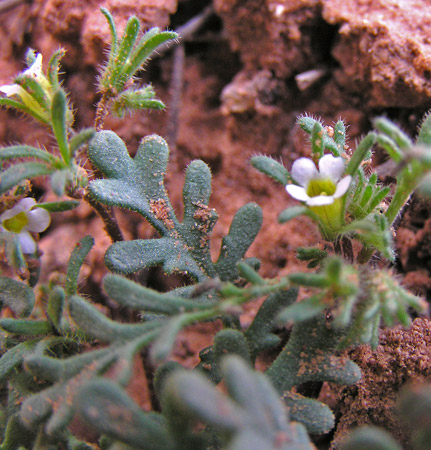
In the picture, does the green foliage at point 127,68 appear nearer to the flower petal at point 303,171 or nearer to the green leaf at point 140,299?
the flower petal at point 303,171

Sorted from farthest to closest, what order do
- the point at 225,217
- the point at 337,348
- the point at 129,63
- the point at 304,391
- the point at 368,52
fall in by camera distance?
the point at 225,217 → the point at 368,52 → the point at 129,63 → the point at 304,391 → the point at 337,348

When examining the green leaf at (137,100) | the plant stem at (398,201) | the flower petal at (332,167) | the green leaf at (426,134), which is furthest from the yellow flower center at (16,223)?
the green leaf at (426,134)

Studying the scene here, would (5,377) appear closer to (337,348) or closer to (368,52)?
(337,348)

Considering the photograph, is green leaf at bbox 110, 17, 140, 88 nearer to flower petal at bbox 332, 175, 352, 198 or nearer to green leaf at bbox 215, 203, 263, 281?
green leaf at bbox 215, 203, 263, 281

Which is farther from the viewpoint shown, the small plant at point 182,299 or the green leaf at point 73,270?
the green leaf at point 73,270

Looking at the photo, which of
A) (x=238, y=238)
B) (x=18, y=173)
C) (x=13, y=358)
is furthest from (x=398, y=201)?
(x=13, y=358)

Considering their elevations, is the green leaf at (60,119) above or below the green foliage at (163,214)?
above

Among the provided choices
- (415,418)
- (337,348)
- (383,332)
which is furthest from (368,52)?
(415,418)

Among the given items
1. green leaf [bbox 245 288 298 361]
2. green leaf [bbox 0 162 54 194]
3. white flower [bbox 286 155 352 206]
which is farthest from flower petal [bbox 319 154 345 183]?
green leaf [bbox 0 162 54 194]
